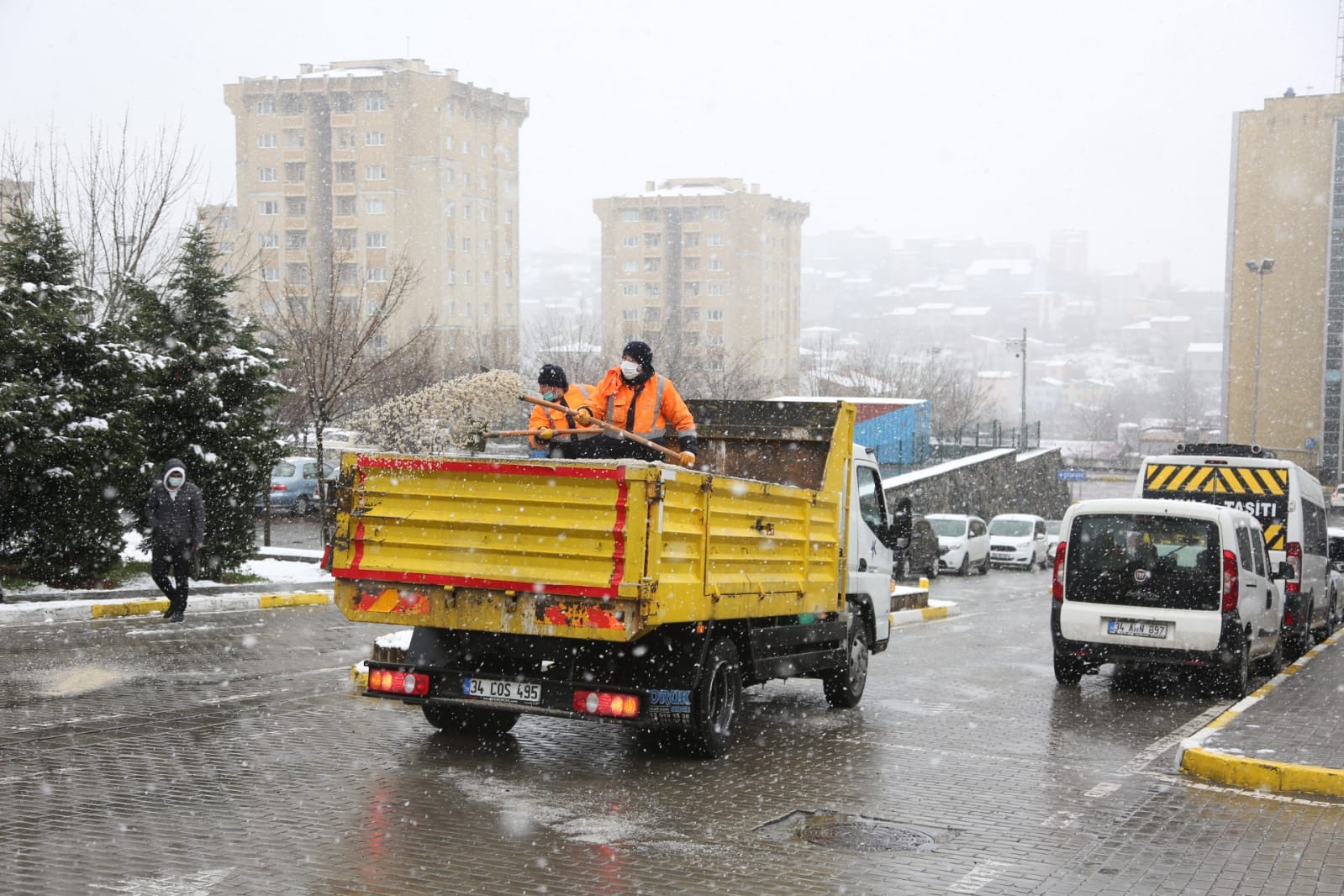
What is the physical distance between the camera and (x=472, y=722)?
9.93m

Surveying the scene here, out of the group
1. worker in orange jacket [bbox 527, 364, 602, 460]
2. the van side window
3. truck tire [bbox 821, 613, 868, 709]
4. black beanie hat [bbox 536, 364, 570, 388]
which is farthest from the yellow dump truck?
the van side window

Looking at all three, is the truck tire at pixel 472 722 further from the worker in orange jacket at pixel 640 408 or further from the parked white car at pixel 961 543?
the parked white car at pixel 961 543

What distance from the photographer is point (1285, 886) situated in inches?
254

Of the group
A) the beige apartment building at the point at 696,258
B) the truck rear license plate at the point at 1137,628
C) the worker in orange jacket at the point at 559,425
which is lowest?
the truck rear license plate at the point at 1137,628

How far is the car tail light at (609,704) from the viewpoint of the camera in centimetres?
850

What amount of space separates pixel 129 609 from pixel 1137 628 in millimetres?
11358

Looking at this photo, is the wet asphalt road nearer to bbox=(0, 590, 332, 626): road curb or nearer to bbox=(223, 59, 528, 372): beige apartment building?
bbox=(0, 590, 332, 626): road curb

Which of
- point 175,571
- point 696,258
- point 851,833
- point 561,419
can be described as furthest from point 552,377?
point 696,258

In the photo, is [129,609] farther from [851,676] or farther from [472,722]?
[851,676]

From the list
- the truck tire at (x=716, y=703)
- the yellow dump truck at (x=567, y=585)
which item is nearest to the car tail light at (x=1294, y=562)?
the yellow dump truck at (x=567, y=585)

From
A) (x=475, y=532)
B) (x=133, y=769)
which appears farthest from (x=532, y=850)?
(x=133, y=769)

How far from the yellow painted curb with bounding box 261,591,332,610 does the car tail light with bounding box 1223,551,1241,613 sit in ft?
38.9

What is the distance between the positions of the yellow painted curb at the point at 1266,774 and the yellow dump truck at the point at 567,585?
9.70ft

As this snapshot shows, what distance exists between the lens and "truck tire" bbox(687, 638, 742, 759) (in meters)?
8.89
